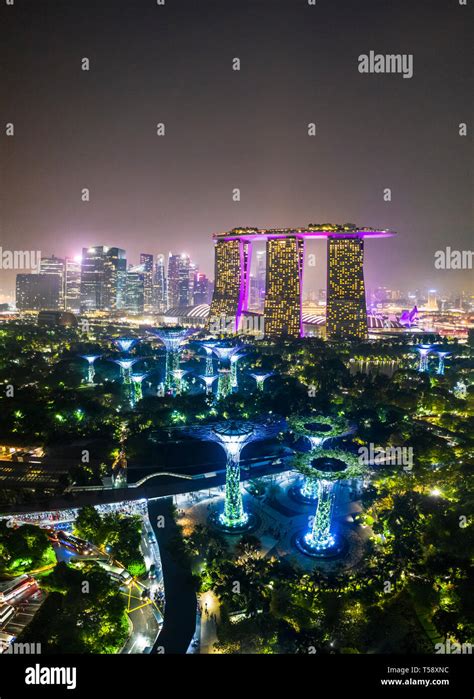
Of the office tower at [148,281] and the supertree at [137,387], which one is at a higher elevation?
the office tower at [148,281]

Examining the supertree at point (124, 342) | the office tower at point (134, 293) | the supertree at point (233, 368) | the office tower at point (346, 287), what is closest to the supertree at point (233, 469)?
the supertree at point (233, 368)

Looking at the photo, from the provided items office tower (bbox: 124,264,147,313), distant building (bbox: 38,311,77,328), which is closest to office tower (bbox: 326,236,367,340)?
distant building (bbox: 38,311,77,328)

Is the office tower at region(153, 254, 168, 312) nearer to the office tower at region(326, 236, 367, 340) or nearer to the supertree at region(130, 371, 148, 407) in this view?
the office tower at region(326, 236, 367, 340)

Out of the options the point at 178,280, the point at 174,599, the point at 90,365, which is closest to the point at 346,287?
the point at 90,365

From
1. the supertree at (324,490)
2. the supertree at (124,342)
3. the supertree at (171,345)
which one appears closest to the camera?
the supertree at (324,490)

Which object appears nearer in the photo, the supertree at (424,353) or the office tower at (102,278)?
the supertree at (424,353)

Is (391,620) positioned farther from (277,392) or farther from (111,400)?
(111,400)

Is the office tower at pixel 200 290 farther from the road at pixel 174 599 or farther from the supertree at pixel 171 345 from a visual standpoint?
the road at pixel 174 599
